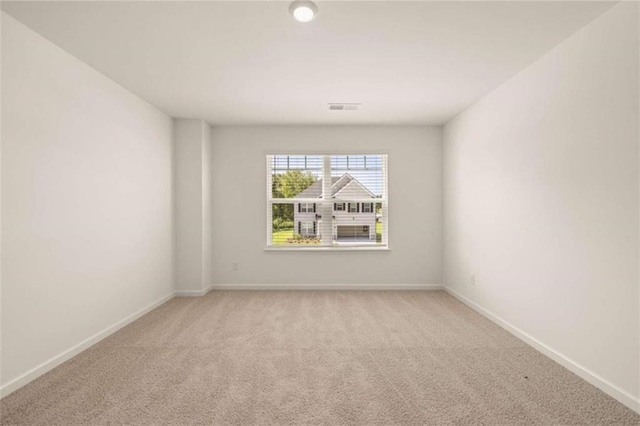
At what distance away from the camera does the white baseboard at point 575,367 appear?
80.7 inches

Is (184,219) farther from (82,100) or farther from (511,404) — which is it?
(511,404)

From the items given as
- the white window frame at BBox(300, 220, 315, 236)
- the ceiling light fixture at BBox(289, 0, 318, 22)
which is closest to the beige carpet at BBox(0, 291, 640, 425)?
the white window frame at BBox(300, 220, 315, 236)

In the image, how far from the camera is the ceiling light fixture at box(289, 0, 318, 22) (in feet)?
6.81

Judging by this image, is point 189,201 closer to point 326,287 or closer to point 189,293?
point 189,293

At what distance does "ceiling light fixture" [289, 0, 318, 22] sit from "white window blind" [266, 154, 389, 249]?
2.99 meters

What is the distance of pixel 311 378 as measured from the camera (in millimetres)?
2371

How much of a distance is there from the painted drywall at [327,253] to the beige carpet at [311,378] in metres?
1.41

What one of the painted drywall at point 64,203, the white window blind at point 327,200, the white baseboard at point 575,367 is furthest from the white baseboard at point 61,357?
A: the white baseboard at point 575,367

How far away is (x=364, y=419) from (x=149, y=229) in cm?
326

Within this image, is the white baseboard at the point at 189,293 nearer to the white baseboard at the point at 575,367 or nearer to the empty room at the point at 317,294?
the empty room at the point at 317,294

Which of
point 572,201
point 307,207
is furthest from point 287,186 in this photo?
point 572,201

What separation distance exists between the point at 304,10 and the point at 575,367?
10.00 feet

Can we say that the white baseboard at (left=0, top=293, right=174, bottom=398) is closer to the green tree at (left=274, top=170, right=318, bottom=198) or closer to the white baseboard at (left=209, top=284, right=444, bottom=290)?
the white baseboard at (left=209, top=284, right=444, bottom=290)

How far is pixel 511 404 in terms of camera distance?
2.05 m
